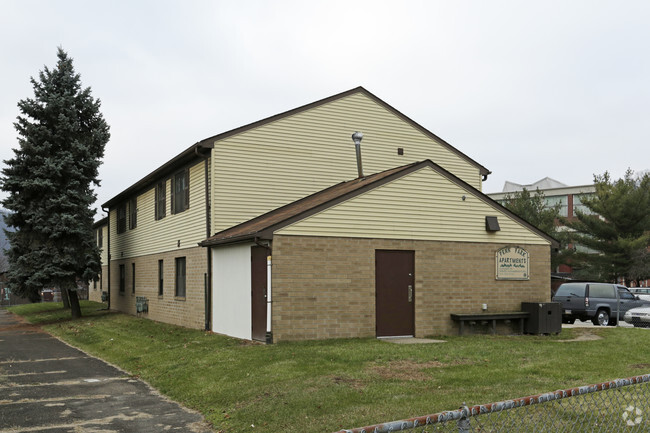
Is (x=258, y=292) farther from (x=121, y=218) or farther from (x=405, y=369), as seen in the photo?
(x=121, y=218)

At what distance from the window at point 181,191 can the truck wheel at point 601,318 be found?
622 inches

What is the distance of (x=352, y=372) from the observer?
34.1 feet

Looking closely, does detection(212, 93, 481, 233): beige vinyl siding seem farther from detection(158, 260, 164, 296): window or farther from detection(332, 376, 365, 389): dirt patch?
detection(332, 376, 365, 389): dirt patch

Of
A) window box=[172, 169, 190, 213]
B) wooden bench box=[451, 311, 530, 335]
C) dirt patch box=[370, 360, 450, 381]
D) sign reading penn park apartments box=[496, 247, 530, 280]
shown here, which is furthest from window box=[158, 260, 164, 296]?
dirt patch box=[370, 360, 450, 381]

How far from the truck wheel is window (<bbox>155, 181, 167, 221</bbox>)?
1676cm

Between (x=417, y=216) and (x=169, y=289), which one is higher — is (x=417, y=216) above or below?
above

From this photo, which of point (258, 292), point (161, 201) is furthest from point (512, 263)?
point (161, 201)

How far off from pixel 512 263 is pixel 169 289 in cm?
1174

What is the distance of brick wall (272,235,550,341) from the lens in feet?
47.8

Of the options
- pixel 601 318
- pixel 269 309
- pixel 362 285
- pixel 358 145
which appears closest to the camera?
pixel 269 309

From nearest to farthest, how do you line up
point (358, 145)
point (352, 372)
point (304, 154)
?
point (352, 372) < point (304, 154) < point (358, 145)

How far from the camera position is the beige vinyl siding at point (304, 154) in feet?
60.7

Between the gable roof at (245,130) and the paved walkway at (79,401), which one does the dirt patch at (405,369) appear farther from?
the gable roof at (245,130)

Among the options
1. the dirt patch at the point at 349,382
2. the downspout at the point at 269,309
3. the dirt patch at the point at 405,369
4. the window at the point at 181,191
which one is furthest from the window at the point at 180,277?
the dirt patch at the point at 349,382
